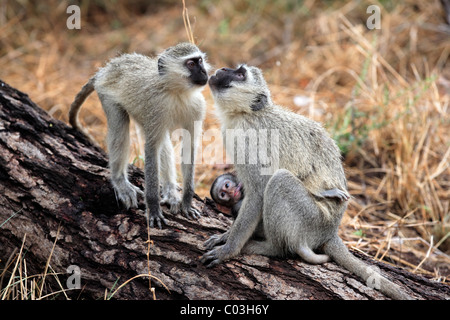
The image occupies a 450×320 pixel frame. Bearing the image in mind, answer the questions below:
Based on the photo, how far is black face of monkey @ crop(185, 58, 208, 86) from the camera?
367 cm

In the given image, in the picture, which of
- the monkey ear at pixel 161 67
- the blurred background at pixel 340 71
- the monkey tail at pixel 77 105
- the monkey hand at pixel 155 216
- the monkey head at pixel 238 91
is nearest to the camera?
the monkey hand at pixel 155 216

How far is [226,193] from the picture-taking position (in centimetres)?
384

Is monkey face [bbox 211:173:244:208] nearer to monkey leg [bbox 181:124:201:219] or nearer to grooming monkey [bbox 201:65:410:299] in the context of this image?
monkey leg [bbox 181:124:201:219]

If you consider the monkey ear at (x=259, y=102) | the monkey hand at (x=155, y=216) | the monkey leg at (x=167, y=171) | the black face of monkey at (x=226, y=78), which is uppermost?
the black face of monkey at (x=226, y=78)

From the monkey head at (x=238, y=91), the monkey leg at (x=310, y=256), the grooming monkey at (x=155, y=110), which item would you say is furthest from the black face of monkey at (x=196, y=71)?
the monkey leg at (x=310, y=256)

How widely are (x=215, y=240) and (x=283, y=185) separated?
0.59m

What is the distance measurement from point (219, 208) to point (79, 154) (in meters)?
1.22

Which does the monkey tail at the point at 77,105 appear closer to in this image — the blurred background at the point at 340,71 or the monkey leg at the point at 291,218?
the blurred background at the point at 340,71

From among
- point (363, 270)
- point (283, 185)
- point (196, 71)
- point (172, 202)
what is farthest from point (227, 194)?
point (363, 270)

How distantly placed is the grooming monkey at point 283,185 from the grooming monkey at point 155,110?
36 centimetres

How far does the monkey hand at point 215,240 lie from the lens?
316 cm

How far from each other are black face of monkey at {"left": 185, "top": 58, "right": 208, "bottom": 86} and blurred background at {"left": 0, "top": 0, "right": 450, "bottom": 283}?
101cm

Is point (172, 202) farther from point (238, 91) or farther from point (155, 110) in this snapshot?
point (238, 91)

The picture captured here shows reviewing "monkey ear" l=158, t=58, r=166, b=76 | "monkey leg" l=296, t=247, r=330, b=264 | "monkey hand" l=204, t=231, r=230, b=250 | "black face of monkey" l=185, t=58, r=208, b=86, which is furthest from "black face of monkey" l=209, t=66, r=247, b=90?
"monkey leg" l=296, t=247, r=330, b=264
